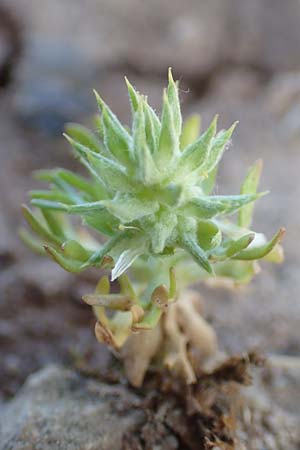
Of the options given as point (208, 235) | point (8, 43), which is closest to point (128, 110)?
point (8, 43)

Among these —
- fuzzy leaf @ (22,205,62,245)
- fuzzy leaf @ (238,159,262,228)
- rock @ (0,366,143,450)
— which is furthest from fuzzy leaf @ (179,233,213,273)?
rock @ (0,366,143,450)

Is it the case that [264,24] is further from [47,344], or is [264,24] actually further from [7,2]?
[47,344]

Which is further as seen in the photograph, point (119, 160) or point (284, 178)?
point (284, 178)

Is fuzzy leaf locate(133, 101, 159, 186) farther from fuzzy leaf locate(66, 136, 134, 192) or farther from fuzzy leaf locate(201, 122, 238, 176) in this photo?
fuzzy leaf locate(201, 122, 238, 176)

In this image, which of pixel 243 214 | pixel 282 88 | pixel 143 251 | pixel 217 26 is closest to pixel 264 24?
pixel 217 26

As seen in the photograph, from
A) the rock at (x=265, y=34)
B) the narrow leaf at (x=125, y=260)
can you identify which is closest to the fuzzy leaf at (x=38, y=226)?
the narrow leaf at (x=125, y=260)

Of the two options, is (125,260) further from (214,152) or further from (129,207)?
(214,152)
